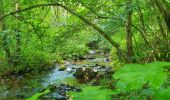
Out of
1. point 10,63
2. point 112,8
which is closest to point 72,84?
point 10,63

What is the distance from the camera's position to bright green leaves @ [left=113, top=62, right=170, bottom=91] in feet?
3.49

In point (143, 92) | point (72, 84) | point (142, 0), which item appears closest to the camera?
point (143, 92)

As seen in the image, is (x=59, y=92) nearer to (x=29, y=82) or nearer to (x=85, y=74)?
(x=29, y=82)

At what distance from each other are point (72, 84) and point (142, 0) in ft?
24.4

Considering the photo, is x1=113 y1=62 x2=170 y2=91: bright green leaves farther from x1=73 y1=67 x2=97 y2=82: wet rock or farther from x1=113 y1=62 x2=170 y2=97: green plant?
x1=73 y1=67 x2=97 y2=82: wet rock

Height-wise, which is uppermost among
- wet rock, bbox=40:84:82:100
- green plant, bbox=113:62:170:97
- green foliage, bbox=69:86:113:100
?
green plant, bbox=113:62:170:97

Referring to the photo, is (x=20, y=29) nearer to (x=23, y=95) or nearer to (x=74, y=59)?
(x=23, y=95)

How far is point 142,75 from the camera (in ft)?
3.54

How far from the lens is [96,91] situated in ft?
3.71

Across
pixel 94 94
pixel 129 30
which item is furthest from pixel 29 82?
pixel 94 94

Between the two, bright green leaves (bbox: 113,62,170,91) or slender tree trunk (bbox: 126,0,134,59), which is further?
slender tree trunk (bbox: 126,0,134,59)

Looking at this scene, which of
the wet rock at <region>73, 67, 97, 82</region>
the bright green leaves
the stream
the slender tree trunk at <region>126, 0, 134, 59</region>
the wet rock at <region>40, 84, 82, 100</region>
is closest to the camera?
the bright green leaves

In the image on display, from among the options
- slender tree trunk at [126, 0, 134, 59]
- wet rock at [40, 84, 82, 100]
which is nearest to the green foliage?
slender tree trunk at [126, 0, 134, 59]

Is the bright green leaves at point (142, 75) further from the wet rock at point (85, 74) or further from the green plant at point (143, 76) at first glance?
the wet rock at point (85, 74)
